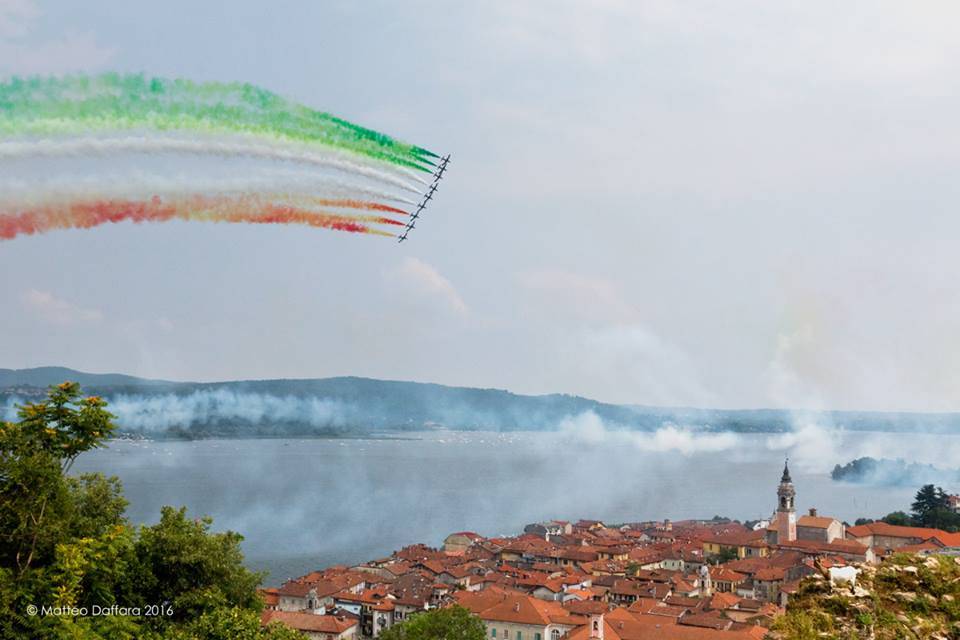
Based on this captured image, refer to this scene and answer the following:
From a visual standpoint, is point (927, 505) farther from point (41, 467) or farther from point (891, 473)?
point (891, 473)

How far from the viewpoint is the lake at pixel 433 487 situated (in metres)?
68.8

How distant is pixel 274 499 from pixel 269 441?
333 feet

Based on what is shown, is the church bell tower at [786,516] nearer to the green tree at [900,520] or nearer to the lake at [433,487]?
the green tree at [900,520]

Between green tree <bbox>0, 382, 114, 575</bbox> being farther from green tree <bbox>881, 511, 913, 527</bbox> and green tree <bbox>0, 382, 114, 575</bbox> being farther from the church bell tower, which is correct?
green tree <bbox>881, 511, 913, 527</bbox>

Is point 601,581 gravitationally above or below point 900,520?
below

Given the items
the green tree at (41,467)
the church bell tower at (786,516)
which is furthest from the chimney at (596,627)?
the church bell tower at (786,516)

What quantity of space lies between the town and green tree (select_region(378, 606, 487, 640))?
509 cm

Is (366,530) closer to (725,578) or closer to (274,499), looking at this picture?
(274,499)

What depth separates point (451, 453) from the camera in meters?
168

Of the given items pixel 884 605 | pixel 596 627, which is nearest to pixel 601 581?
pixel 596 627

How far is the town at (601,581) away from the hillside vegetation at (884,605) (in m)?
13.8

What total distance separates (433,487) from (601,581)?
205 ft

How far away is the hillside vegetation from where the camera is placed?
340 inches

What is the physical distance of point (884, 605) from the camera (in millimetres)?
9227
